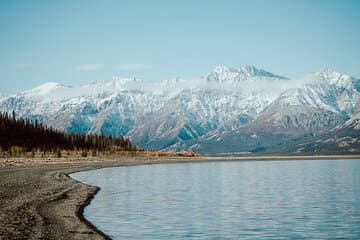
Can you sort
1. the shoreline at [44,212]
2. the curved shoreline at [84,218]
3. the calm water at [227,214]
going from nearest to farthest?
the shoreline at [44,212] → the curved shoreline at [84,218] → the calm water at [227,214]

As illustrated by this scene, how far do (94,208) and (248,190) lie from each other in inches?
986

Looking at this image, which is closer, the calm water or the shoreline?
the shoreline

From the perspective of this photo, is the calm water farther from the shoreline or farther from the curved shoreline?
the shoreline

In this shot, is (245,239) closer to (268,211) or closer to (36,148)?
(268,211)

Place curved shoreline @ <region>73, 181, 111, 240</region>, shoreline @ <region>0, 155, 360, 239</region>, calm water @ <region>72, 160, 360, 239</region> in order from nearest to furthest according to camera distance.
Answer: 1. shoreline @ <region>0, 155, 360, 239</region>
2. curved shoreline @ <region>73, 181, 111, 240</region>
3. calm water @ <region>72, 160, 360, 239</region>

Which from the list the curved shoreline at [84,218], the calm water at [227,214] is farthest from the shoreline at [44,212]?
the calm water at [227,214]

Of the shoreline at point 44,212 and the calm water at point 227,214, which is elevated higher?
the shoreline at point 44,212

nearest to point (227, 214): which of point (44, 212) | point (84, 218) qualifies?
point (84, 218)

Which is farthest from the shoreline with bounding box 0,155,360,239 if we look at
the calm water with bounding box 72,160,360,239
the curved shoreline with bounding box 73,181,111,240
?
the calm water with bounding box 72,160,360,239

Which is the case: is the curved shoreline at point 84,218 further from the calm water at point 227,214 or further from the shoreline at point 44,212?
the calm water at point 227,214

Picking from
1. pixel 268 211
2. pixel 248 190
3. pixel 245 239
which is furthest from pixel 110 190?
pixel 245 239

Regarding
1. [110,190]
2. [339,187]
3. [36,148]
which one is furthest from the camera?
[36,148]

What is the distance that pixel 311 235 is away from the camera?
35438 mm

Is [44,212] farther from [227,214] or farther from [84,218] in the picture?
[227,214]
